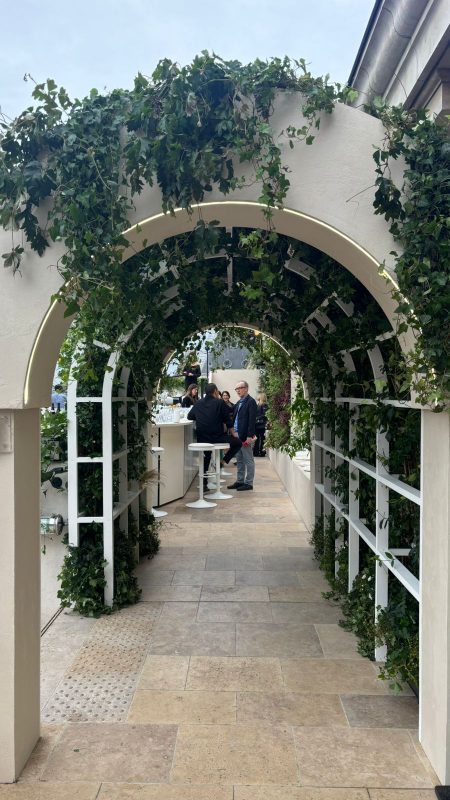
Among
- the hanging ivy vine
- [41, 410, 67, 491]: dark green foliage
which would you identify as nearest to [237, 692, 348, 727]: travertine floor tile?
the hanging ivy vine

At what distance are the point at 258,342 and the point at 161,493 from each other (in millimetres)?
Answer: 2671

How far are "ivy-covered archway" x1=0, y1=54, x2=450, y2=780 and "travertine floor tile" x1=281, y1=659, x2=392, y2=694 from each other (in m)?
0.72

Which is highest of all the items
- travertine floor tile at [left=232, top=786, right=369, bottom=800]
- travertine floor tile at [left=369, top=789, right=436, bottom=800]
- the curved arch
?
the curved arch

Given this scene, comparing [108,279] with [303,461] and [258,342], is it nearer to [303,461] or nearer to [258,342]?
[258,342]

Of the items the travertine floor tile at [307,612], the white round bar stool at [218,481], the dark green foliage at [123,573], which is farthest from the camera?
the white round bar stool at [218,481]

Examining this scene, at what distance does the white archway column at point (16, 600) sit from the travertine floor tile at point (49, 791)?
6 centimetres

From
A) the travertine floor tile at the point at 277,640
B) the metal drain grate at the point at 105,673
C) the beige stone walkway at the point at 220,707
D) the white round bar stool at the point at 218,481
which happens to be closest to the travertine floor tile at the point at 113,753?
the beige stone walkway at the point at 220,707

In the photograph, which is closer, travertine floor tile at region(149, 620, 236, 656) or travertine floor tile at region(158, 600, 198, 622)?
travertine floor tile at region(149, 620, 236, 656)

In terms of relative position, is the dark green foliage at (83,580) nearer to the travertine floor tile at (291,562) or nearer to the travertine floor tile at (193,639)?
the travertine floor tile at (193,639)

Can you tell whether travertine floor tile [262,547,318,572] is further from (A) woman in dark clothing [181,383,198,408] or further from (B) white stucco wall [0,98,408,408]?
(A) woman in dark clothing [181,383,198,408]

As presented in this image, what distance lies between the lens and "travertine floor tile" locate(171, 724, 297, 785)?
2.60 m

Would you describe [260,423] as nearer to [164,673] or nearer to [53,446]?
[53,446]

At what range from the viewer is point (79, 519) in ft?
14.8

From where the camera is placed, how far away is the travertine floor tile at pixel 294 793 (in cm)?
246
